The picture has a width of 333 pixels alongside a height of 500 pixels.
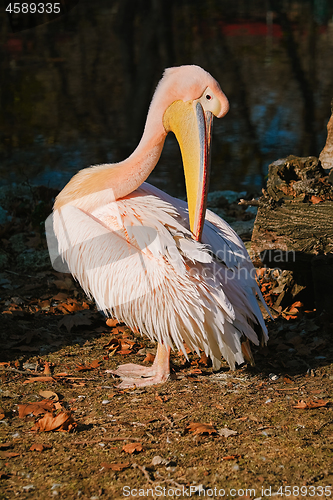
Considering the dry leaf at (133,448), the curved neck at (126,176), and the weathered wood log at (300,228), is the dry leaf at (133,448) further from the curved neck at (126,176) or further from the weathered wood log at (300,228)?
the weathered wood log at (300,228)

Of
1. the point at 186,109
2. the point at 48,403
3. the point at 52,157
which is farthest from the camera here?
the point at 52,157

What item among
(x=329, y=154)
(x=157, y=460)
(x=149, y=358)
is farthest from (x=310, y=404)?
(x=329, y=154)

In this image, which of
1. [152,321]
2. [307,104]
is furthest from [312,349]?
[307,104]

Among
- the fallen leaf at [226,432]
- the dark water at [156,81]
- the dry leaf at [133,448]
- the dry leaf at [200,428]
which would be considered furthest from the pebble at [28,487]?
the dark water at [156,81]

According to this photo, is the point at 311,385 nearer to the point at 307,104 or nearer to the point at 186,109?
the point at 186,109

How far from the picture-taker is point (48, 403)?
3.07 meters

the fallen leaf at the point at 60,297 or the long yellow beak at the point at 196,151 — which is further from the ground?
the long yellow beak at the point at 196,151

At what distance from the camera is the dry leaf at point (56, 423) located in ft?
9.14

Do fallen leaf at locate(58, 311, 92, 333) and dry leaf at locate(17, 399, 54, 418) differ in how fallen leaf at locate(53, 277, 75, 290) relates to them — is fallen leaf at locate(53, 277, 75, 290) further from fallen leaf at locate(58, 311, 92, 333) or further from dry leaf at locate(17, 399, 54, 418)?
dry leaf at locate(17, 399, 54, 418)

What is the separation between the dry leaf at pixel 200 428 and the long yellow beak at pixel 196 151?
3.55ft

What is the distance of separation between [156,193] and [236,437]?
1.83 meters

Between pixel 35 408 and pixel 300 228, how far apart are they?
2.32 metres

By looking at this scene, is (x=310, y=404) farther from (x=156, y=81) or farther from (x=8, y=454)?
(x=156, y=81)

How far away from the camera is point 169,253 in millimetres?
3178
